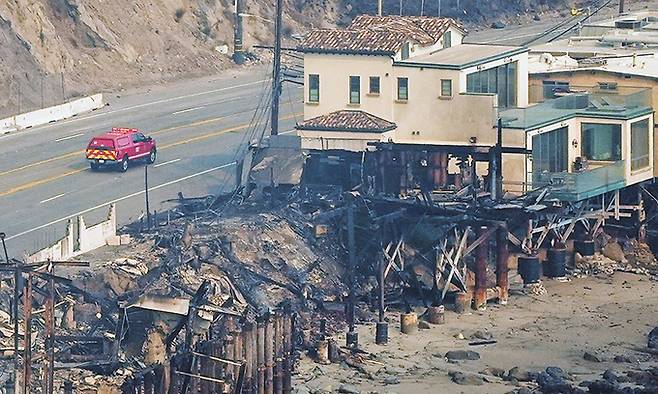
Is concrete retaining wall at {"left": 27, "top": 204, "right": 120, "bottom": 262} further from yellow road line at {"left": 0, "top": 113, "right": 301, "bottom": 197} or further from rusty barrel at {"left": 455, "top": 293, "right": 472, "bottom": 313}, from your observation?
rusty barrel at {"left": 455, "top": 293, "right": 472, "bottom": 313}

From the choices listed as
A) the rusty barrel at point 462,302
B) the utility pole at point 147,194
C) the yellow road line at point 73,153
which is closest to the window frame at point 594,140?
the rusty barrel at point 462,302

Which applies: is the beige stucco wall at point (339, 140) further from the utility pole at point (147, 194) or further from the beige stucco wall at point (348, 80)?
the utility pole at point (147, 194)

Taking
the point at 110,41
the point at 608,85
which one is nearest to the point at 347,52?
the point at 608,85

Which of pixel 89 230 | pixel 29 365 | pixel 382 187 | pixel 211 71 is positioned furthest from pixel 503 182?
pixel 211 71

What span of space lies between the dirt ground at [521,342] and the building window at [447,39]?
10510mm

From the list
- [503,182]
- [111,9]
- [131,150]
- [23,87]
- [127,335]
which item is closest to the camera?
[127,335]

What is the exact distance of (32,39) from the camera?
94.6 m

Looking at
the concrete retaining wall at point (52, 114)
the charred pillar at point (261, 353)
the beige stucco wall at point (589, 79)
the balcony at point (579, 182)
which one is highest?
the beige stucco wall at point (589, 79)

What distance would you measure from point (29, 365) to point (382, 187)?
2349 centimetres

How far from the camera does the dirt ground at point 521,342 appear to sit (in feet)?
196

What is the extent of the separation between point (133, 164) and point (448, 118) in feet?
46.3

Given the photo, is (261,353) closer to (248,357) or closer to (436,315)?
(248,357)

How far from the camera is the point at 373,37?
75375 millimetres

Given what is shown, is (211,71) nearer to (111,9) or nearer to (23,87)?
(111,9)
